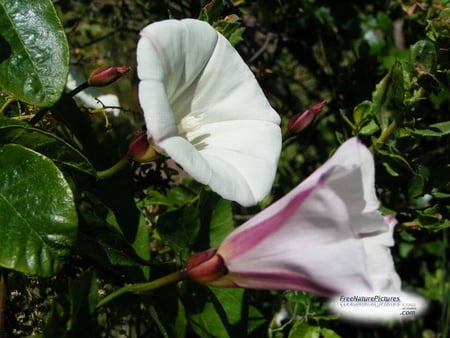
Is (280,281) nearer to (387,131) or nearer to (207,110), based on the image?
(207,110)

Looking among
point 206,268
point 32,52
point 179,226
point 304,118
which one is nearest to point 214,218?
point 179,226

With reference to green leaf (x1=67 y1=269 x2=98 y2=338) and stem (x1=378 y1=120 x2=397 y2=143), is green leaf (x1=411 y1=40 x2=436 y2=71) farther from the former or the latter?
green leaf (x1=67 y1=269 x2=98 y2=338)

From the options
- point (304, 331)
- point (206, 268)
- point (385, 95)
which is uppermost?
point (206, 268)

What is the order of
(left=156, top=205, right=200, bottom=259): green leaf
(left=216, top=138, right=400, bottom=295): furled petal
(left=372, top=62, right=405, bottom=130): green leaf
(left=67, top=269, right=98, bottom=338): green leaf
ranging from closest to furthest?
1. (left=216, top=138, right=400, bottom=295): furled petal
2. (left=67, top=269, right=98, bottom=338): green leaf
3. (left=156, top=205, right=200, bottom=259): green leaf
4. (left=372, top=62, right=405, bottom=130): green leaf

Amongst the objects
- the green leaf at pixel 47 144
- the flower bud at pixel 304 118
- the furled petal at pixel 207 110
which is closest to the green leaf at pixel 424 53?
the flower bud at pixel 304 118

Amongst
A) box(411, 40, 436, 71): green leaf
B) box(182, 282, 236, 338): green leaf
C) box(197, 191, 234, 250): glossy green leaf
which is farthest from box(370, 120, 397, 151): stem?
box(182, 282, 236, 338): green leaf

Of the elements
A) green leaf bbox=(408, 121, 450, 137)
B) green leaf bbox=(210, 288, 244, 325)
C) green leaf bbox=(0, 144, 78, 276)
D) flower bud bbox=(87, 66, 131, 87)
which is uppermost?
flower bud bbox=(87, 66, 131, 87)
